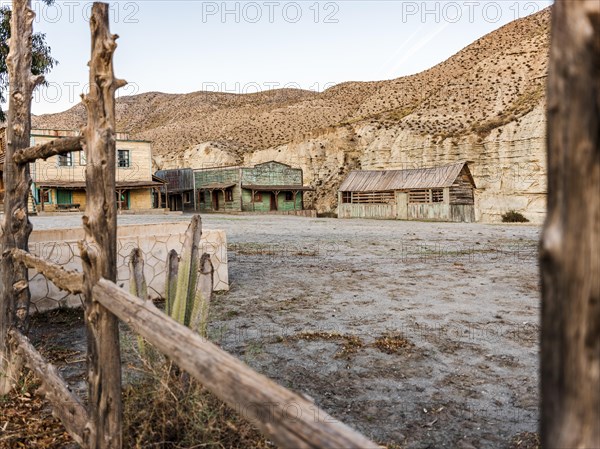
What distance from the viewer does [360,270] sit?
988 cm

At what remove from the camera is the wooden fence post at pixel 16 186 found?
4293 millimetres

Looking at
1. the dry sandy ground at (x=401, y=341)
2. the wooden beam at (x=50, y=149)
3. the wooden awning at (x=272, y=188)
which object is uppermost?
the wooden awning at (x=272, y=188)

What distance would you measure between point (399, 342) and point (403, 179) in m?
33.8

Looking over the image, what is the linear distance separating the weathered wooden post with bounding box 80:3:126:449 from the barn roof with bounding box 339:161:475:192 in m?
33.7

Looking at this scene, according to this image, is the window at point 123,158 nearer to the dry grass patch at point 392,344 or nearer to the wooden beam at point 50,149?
the wooden beam at point 50,149

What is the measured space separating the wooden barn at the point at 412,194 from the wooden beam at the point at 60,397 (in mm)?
33250

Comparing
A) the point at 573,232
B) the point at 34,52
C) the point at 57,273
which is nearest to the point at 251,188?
the point at 34,52

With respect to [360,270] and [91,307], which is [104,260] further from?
[360,270]

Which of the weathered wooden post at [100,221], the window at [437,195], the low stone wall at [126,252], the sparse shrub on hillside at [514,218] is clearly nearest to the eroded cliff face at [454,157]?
Result: the sparse shrub on hillside at [514,218]

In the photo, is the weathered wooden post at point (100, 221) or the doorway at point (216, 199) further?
the doorway at point (216, 199)

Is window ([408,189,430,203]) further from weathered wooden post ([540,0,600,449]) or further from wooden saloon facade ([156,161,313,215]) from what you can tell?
weathered wooden post ([540,0,600,449])

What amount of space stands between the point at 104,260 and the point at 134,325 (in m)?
0.58

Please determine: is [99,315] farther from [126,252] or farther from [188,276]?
[126,252]

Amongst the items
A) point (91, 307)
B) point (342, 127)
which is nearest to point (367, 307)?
point (91, 307)
